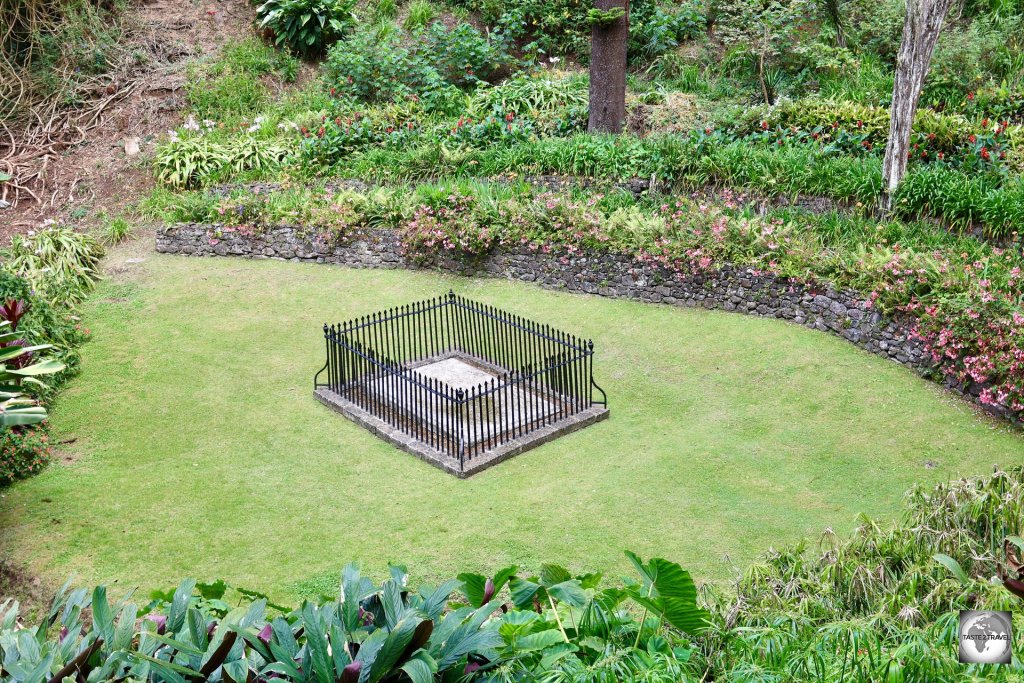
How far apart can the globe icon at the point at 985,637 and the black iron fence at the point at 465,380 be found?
5.82m

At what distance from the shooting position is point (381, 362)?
10.6m

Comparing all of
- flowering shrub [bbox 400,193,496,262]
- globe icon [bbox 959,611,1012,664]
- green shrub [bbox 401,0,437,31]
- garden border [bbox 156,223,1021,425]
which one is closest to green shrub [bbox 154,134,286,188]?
garden border [bbox 156,223,1021,425]

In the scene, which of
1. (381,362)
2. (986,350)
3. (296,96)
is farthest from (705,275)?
(296,96)

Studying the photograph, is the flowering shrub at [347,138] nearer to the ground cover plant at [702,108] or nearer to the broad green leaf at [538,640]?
the ground cover plant at [702,108]

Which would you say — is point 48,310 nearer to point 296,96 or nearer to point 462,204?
point 462,204

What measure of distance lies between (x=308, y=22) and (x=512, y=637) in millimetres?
19722

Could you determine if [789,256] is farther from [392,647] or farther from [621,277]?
[392,647]

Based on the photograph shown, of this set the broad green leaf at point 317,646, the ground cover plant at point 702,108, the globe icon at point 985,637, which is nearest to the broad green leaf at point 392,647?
the broad green leaf at point 317,646

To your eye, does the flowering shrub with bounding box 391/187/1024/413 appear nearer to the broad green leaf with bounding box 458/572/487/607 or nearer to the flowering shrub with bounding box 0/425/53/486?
the flowering shrub with bounding box 0/425/53/486

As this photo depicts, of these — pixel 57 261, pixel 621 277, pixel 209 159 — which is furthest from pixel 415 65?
pixel 621 277

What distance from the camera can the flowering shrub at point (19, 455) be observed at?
940cm

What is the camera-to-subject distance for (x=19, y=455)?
9.50 m

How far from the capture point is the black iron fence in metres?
10.0

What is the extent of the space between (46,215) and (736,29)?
13.0m
